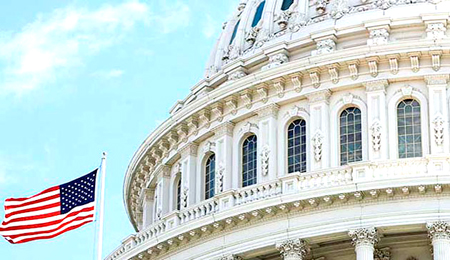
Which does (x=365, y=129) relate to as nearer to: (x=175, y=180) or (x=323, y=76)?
(x=323, y=76)

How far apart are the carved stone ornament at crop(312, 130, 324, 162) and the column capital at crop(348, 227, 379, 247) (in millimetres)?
5777

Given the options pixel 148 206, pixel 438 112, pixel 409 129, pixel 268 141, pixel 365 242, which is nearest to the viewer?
pixel 365 242

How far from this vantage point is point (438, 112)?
60.0m

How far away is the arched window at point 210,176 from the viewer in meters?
65.0

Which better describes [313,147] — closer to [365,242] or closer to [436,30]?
[365,242]

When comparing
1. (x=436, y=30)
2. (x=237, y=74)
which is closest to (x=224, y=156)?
(x=237, y=74)

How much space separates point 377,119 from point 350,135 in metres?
1.42

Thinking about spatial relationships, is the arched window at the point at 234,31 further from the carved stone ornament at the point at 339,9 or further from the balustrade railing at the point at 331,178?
the balustrade railing at the point at 331,178

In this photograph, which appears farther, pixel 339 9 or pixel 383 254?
pixel 339 9

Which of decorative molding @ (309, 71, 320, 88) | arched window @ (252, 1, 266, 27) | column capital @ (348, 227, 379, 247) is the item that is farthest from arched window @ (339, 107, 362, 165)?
arched window @ (252, 1, 266, 27)

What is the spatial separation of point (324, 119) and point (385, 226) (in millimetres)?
7686

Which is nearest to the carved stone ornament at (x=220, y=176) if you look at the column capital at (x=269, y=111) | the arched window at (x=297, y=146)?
the column capital at (x=269, y=111)

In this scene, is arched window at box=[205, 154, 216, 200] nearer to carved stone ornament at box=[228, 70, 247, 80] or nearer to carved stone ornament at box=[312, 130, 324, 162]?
carved stone ornament at box=[228, 70, 247, 80]

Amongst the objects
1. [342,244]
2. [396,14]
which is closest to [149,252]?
[342,244]
